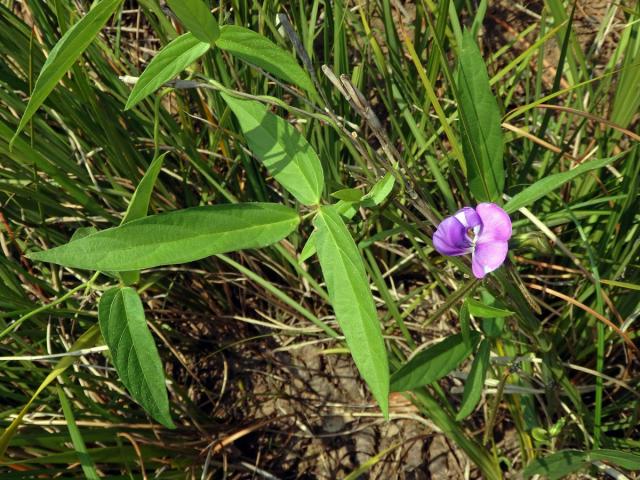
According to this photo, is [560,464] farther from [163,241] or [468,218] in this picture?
[163,241]

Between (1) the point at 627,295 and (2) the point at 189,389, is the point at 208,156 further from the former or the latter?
(1) the point at 627,295

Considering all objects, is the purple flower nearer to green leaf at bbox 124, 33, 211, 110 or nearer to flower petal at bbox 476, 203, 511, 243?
flower petal at bbox 476, 203, 511, 243

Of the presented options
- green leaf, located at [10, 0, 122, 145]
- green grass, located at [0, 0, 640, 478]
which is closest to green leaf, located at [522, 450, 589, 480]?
green grass, located at [0, 0, 640, 478]

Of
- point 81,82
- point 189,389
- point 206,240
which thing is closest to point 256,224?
point 206,240

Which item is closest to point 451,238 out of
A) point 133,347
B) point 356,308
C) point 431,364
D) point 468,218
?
point 468,218

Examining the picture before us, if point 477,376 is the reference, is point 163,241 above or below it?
above

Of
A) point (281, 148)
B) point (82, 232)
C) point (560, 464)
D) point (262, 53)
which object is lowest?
point (560, 464)

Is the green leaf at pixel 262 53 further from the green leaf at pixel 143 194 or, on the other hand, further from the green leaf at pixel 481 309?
the green leaf at pixel 481 309
